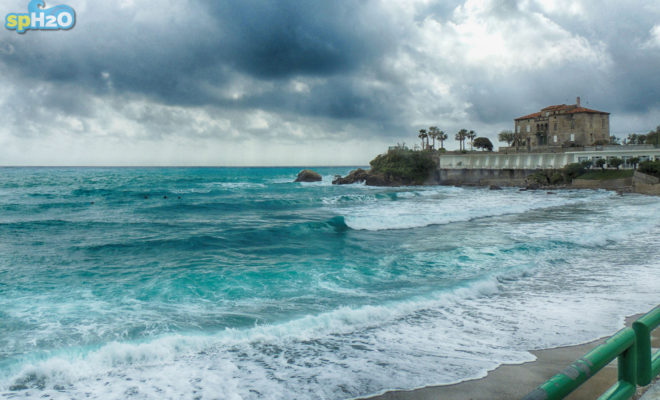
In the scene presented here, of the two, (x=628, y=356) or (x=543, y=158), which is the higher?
(x=543, y=158)

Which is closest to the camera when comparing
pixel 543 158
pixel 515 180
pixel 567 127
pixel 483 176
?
pixel 543 158

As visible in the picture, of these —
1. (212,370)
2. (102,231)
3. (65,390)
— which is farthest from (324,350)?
(102,231)

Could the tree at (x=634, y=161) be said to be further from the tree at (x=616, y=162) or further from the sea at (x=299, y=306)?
the sea at (x=299, y=306)

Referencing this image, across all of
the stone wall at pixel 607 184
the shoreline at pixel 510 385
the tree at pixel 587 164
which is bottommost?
the shoreline at pixel 510 385

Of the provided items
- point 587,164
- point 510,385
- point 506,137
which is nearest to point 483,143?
point 506,137

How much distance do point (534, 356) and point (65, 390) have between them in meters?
7.26

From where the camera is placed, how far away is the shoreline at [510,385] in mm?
5289

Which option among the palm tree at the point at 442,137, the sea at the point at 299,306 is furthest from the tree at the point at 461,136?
the sea at the point at 299,306

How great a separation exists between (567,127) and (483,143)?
58.3 ft

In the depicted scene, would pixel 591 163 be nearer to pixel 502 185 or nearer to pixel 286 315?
pixel 502 185

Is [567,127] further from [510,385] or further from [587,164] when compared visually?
[510,385]

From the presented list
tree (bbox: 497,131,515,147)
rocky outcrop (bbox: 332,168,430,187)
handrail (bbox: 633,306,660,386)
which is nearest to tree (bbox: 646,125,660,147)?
tree (bbox: 497,131,515,147)

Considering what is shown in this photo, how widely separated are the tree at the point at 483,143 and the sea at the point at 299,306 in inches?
2842

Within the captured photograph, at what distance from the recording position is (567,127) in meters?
77.4
